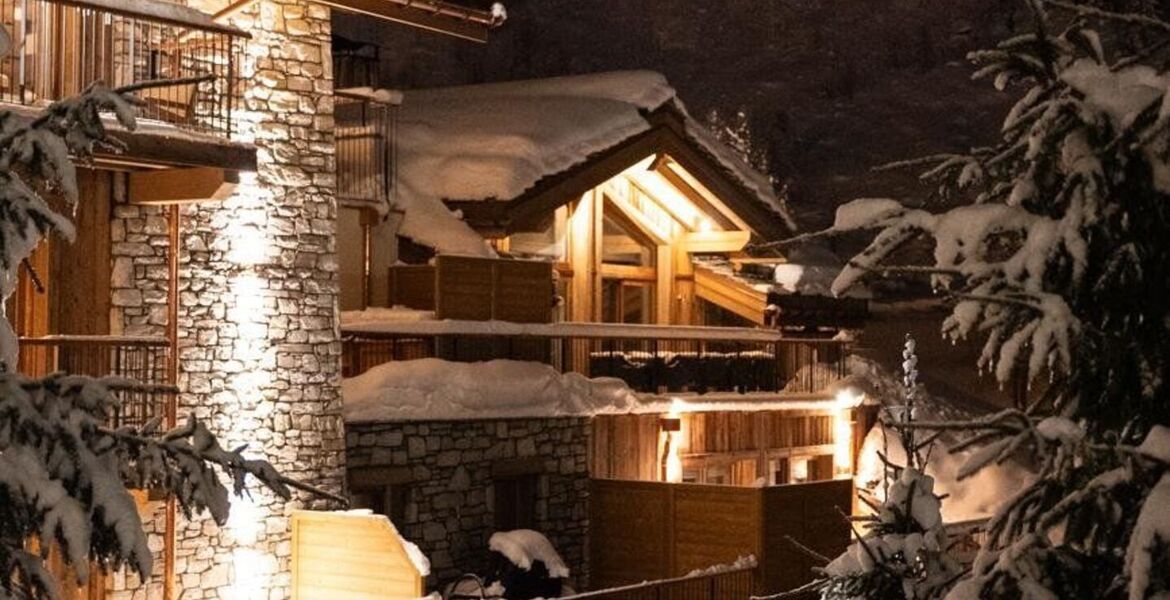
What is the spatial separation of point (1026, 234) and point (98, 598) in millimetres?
12368

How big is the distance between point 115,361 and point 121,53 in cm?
291

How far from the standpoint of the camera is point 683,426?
25453 millimetres

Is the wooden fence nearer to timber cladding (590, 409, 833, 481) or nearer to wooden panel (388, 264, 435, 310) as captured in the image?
timber cladding (590, 409, 833, 481)

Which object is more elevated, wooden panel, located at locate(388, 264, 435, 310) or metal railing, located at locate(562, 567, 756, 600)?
wooden panel, located at locate(388, 264, 435, 310)

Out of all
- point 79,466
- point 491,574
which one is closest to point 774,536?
point 491,574

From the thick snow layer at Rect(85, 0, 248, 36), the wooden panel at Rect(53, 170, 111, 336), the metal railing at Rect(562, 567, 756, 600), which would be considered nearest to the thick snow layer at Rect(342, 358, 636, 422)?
the metal railing at Rect(562, 567, 756, 600)

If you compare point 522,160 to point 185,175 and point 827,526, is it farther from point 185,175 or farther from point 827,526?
point 185,175

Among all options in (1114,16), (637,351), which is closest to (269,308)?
(637,351)

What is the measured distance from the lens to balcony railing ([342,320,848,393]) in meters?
21.3

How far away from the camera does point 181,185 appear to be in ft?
54.3

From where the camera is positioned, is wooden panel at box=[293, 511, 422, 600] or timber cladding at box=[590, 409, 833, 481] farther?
timber cladding at box=[590, 409, 833, 481]

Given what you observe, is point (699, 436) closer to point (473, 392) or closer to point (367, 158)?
point (473, 392)

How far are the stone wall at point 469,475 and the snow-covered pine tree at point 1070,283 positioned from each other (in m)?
14.2

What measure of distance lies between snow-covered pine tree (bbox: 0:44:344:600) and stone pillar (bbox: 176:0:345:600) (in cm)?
1011
